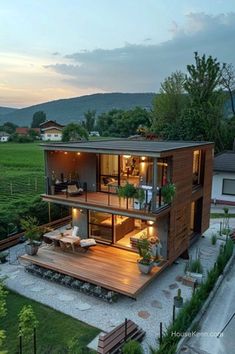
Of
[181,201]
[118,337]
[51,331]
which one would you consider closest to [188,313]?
[118,337]

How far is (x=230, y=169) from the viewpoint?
23891 millimetres

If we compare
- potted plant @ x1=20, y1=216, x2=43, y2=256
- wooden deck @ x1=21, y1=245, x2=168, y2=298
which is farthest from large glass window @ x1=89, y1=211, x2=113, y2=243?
potted plant @ x1=20, y1=216, x2=43, y2=256

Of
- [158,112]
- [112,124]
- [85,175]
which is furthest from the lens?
[112,124]

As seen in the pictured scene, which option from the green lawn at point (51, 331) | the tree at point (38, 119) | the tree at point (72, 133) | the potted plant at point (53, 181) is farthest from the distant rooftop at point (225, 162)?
the tree at point (38, 119)

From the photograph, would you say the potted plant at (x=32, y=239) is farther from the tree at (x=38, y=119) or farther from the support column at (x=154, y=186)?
the tree at (x=38, y=119)

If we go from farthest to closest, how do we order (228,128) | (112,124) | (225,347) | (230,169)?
(112,124)
(228,128)
(230,169)
(225,347)

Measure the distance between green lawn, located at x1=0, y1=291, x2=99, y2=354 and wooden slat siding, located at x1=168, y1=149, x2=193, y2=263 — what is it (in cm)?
519

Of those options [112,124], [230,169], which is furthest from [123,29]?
[112,124]

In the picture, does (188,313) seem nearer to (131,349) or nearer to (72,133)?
(131,349)

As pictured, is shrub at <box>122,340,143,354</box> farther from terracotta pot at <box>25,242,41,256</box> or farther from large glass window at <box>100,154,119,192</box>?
large glass window at <box>100,154,119,192</box>

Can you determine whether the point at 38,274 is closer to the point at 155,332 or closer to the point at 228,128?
the point at 155,332

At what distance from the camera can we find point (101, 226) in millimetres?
13938

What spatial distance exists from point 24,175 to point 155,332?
24.5 metres

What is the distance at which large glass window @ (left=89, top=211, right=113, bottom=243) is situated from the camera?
13.7 m
